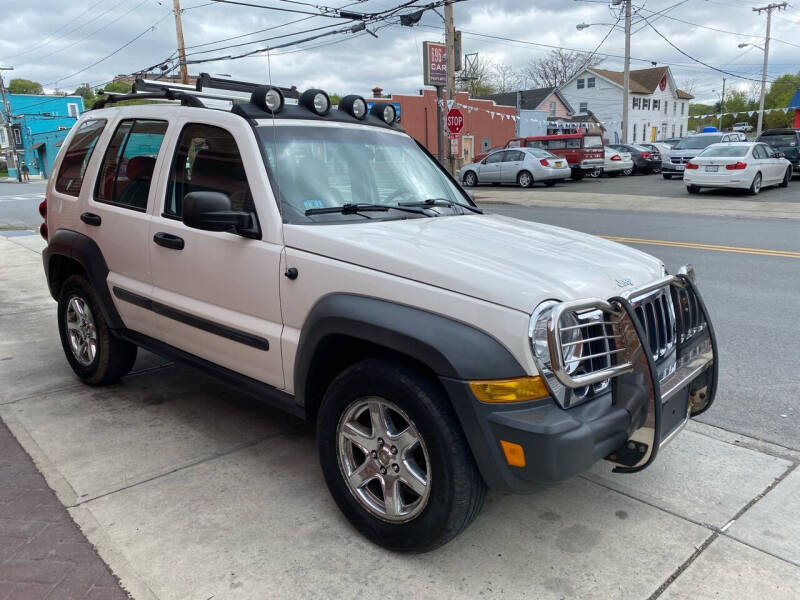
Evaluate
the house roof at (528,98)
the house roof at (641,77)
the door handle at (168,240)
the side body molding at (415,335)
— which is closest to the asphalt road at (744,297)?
the side body molding at (415,335)

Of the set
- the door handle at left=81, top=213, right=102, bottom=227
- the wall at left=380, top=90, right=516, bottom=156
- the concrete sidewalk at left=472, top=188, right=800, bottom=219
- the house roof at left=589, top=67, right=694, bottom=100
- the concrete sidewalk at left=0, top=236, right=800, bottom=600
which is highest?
the house roof at left=589, top=67, right=694, bottom=100

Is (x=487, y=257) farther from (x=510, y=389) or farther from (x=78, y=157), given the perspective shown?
(x=78, y=157)

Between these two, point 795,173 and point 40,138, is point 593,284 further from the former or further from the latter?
point 40,138

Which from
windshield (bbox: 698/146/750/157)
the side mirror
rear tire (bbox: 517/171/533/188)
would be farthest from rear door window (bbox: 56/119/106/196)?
rear tire (bbox: 517/171/533/188)

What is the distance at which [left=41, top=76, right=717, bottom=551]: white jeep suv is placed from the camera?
7.84ft

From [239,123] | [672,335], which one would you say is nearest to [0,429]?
[239,123]

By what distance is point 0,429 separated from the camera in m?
4.14

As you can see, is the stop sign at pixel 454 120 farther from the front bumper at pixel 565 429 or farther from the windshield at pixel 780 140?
the front bumper at pixel 565 429

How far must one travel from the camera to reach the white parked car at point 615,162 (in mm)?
29769

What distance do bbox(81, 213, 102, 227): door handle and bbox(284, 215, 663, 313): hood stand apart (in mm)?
1936

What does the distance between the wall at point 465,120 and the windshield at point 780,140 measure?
14886 millimetres

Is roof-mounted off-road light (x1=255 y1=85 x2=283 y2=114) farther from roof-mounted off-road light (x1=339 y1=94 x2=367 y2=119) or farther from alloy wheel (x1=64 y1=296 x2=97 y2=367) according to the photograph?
alloy wheel (x1=64 y1=296 x2=97 y2=367)

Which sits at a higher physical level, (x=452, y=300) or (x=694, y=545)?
(x=452, y=300)

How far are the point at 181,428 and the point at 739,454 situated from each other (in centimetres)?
332
